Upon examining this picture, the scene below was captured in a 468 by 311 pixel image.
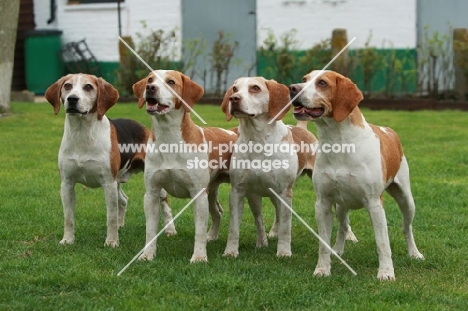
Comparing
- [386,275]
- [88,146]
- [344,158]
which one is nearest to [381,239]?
[386,275]

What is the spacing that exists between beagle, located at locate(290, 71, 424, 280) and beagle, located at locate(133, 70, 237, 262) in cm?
117

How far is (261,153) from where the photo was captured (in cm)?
782

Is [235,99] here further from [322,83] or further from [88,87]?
[88,87]

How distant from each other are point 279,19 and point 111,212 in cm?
1513

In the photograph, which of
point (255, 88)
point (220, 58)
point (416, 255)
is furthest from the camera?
point (220, 58)

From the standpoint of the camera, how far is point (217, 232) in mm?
9008

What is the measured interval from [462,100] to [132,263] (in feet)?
47.4

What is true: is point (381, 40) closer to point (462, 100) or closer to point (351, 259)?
point (462, 100)

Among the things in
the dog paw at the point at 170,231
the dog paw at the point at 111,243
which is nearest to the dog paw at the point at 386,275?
the dog paw at the point at 111,243

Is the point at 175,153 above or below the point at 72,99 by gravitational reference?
below

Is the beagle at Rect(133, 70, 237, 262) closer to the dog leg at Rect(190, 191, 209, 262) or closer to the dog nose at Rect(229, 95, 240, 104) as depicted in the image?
the dog leg at Rect(190, 191, 209, 262)

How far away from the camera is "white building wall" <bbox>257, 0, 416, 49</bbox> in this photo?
2166cm

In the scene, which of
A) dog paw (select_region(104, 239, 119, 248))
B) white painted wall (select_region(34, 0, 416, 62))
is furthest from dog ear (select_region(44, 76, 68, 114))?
white painted wall (select_region(34, 0, 416, 62))

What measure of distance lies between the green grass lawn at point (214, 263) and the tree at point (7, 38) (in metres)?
5.62
